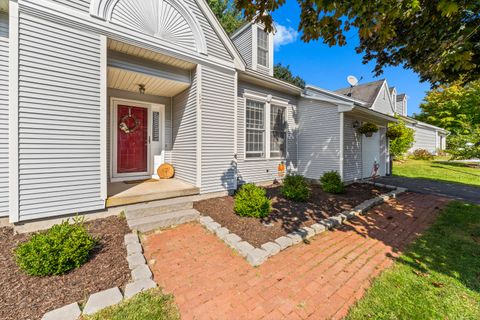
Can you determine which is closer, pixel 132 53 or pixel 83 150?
pixel 83 150

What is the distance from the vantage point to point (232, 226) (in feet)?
13.0

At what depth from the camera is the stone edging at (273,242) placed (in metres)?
3.00

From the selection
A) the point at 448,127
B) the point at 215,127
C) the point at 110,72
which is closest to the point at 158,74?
the point at 110,72

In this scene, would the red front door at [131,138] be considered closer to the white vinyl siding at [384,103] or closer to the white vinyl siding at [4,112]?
the white vinyl siding at [4,112]

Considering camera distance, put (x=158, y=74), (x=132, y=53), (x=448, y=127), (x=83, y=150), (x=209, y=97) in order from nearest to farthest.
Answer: (x=83, y=150) → (x=132, y=53) → (x=158, y=74) → (x=209, y=97) → (x=448, y=127)

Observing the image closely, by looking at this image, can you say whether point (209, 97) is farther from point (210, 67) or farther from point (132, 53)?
point (132, 53)

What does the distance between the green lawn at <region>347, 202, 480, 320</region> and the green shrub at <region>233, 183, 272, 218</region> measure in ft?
7.34

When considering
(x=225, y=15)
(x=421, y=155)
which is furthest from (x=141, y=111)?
(x=421, y=155)

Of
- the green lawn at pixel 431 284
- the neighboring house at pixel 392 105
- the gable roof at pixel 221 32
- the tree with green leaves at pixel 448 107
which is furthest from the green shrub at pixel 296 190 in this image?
the tree with green leaves at pixel 448 107

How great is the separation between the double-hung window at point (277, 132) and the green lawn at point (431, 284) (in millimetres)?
4983

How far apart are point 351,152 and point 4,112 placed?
1008cm

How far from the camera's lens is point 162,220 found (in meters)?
4.00

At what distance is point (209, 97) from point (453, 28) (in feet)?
16.4

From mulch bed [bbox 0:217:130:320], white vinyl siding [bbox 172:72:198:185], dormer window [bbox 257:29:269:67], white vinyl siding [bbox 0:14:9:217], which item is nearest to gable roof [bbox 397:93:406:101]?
dormer window [bbox 257:29:269:67]
